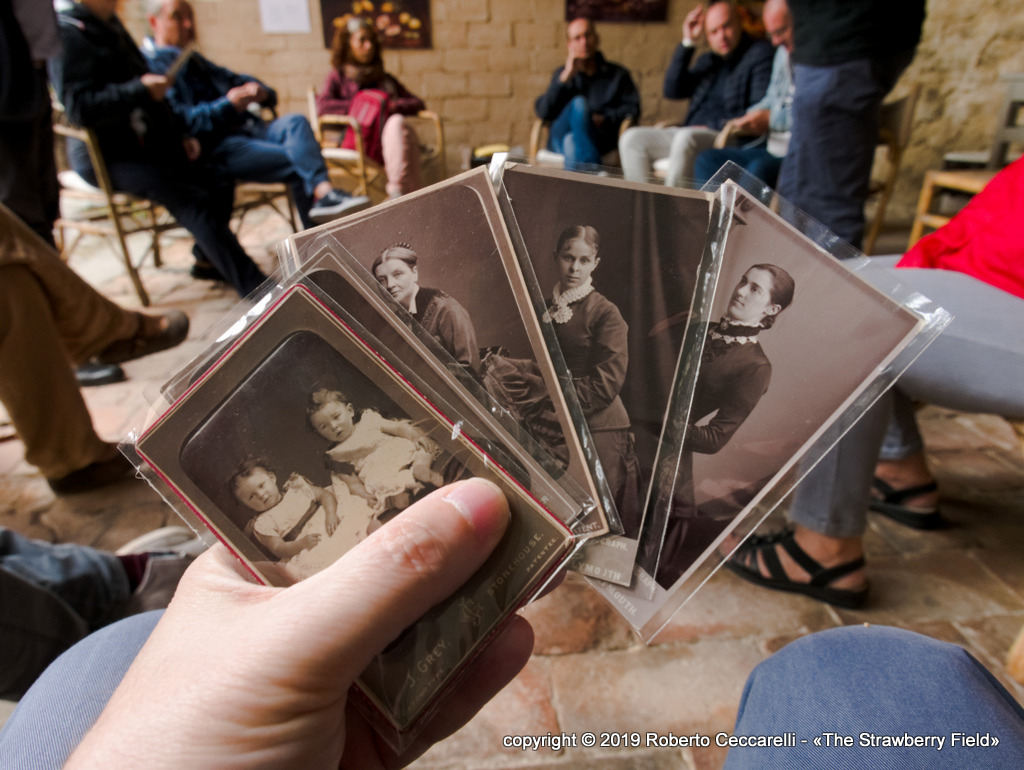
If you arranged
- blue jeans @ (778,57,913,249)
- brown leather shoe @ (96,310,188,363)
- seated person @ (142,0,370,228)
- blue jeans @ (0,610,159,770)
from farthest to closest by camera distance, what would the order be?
seated person @ (142,0,370,228) → brown leather shoe @ (96,310,188,363) → blue jeans @ (778,57,913,249) → blue jeans @ (0,610,159,770)

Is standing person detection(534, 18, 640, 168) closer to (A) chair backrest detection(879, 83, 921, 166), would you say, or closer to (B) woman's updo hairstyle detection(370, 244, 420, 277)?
(A) chair backrest detection(879, 83, 921, 166)

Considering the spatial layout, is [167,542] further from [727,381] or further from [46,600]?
[727,381]

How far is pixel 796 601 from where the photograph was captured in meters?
1.17

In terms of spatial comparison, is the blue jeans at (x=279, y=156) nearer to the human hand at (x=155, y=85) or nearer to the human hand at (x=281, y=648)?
the human hand at (x=155, y=85)

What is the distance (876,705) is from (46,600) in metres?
1.04

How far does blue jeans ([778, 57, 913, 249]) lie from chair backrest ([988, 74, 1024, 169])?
3.23 feet

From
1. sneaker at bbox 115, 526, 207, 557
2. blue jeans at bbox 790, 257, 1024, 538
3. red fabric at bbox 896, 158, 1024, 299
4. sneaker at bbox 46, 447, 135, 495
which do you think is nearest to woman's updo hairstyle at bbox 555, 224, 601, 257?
blue jeans at bbox 790, 257, 1024, 538

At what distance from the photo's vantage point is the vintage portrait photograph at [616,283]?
1.87 feet

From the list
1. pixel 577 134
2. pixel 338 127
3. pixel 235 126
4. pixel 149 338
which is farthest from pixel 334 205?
pixel 577 134

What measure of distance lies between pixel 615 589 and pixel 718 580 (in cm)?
75

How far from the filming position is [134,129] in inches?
95.6

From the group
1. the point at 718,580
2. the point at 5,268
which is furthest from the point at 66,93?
the point at 718,580

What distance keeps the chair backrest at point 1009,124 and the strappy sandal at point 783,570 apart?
2.06 metres

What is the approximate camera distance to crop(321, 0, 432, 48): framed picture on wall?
434cm
